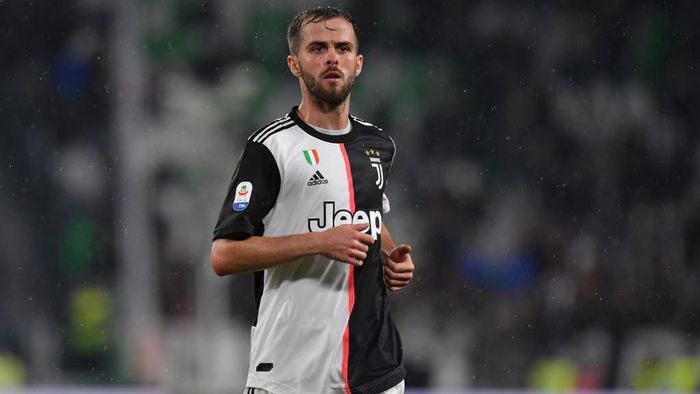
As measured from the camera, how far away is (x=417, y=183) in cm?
845

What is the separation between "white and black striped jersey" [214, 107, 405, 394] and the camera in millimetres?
2848

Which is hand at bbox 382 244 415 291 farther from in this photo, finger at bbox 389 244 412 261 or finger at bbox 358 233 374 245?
finger at bbox 358 233 374 245

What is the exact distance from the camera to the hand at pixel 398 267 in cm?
291

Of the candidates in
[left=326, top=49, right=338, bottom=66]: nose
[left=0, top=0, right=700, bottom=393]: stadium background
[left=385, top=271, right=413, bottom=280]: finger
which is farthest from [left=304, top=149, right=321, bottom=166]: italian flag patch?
[left=0, top=0, right=700, bottom=393]: stadium background

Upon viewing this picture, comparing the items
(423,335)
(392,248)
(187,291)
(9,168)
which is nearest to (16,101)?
(9,168)

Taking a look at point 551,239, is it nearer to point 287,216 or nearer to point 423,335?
point 423,335

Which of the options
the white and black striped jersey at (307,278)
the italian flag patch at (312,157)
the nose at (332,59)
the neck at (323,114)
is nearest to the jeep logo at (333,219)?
the white and black striped jersey at (307,278)

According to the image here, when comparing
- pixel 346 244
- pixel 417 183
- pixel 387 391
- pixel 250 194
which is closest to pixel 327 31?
pixel 250 194

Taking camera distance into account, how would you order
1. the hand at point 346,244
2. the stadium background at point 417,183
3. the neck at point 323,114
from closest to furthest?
1. the hand at point 346,244
2. the neck at point 323,114
3. the stadium background at point 417,183

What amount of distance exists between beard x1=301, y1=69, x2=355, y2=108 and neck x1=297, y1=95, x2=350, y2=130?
0.01 m

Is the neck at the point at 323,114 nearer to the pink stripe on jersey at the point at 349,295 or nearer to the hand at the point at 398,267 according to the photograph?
the pink stripe on jersey at the point at 349,295

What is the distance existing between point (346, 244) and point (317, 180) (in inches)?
8.2

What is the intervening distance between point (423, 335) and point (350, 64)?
5.31 meters

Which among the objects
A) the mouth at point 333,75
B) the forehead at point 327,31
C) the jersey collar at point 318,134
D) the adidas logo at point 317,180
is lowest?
the adidas logo at point 317,180
